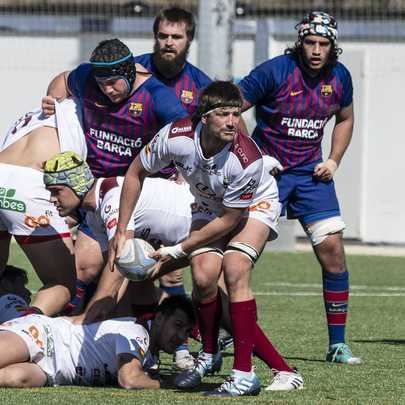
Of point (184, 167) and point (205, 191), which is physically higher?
point (184, 167)

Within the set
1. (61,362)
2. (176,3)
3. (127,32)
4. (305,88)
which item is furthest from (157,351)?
(176,3)

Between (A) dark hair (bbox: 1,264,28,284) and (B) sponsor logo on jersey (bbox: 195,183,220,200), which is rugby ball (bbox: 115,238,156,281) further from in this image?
(A) dark hair (bbox: 1,264,28,284)

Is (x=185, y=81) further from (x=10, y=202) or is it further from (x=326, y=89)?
(x=10, y=202)

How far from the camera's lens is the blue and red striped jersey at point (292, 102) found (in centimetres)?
788

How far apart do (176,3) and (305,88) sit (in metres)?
12.0

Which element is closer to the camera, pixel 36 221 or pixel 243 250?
pixel 243 250

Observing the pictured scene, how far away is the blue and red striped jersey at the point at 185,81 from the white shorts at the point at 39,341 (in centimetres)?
209

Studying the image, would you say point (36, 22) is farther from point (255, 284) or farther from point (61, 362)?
point (61, 362)

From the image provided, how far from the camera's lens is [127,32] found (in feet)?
57.3

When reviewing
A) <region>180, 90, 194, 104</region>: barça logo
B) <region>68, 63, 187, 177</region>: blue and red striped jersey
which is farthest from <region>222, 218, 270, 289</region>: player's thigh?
<region>180, 90, 194, 104</region>: barça logo

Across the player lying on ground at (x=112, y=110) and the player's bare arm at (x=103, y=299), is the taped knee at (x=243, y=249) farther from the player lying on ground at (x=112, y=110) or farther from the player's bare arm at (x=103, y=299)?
the player lying on ground at (x=112, y=110)

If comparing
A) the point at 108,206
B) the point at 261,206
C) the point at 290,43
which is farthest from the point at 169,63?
the point at 290,43

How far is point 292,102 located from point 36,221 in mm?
1756

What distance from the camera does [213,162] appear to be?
635 centimetres
